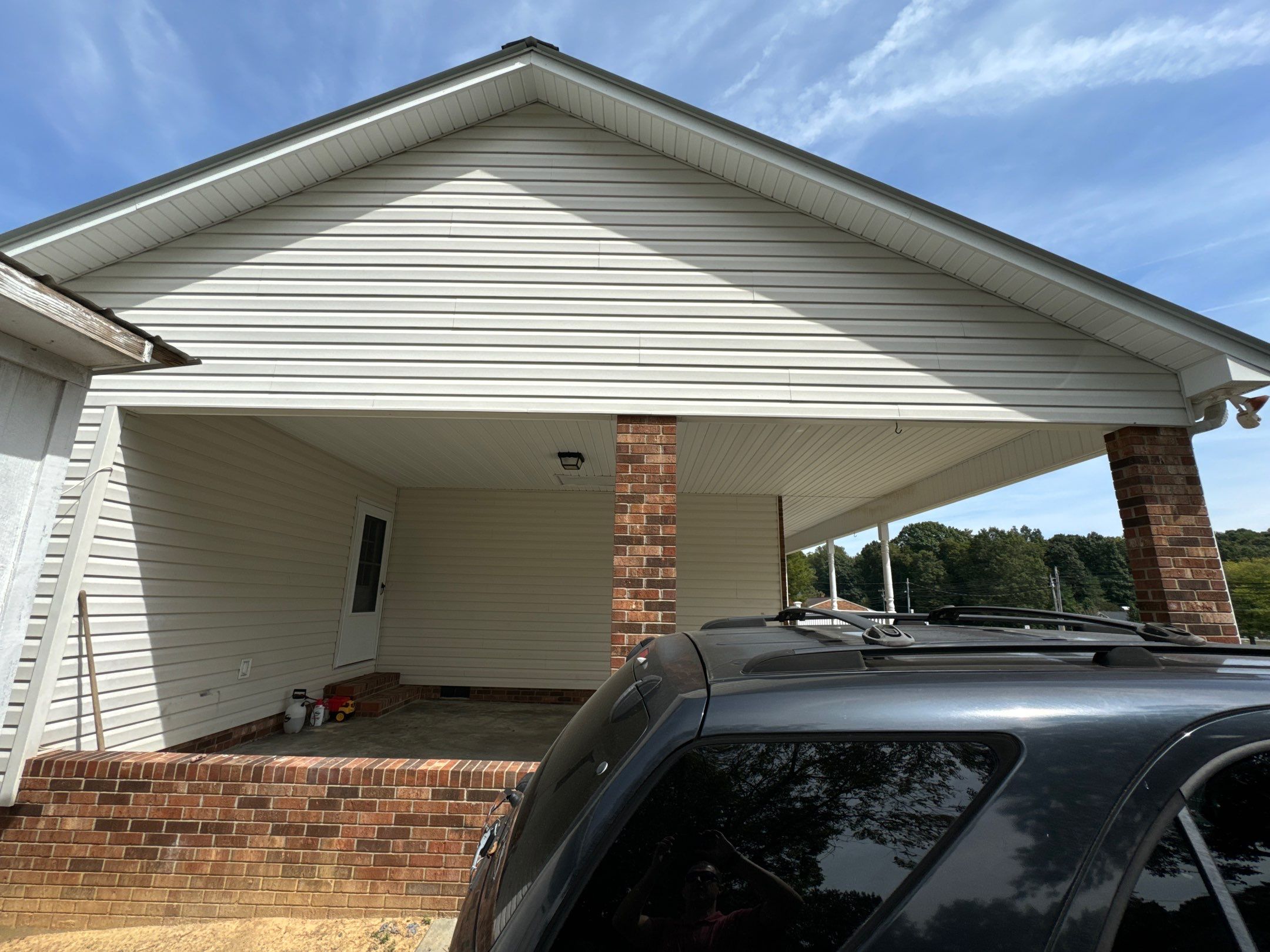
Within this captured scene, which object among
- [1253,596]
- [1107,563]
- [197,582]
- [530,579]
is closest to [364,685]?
[530,579]

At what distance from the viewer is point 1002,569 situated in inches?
2425

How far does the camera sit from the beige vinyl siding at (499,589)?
25.9 ft

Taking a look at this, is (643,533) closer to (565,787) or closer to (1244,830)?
(565,787)

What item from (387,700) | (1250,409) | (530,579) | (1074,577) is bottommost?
(387,700)

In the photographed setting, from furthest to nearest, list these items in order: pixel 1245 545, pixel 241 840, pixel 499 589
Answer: pixel 1245 545 < pixel 499 589 < pixel 241 840

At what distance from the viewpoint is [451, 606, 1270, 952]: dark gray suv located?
83 cm

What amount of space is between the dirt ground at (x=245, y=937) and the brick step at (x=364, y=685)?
3.36 metres

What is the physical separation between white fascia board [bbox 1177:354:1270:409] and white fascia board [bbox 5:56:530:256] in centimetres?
510

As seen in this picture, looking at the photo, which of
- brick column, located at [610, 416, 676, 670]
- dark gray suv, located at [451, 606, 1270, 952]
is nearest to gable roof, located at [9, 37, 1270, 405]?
brick column, located at [610, 416, 676, 670]

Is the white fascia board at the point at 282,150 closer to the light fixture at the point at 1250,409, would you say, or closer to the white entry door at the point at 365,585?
the white entry door at the point at 365,585

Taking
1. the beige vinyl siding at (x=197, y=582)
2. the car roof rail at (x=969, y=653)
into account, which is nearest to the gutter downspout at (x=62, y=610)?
the beige vinyl siding at (x=197, y=582)

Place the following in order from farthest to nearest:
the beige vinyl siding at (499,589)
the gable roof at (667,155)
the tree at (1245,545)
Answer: the tree at (1245,545) < the beige vinyl siding at (499,589) < the gable roof at (667,155)

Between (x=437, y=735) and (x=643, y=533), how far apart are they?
3691 mm

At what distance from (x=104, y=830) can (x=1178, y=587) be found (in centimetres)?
669
